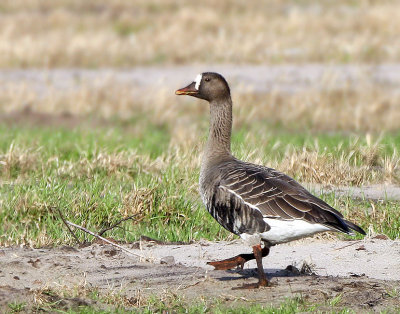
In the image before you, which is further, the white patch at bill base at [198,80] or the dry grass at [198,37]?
the dry grass at [198,37]

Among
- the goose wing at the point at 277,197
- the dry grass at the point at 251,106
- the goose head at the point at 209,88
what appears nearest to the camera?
the goose wing at the point at 277,197

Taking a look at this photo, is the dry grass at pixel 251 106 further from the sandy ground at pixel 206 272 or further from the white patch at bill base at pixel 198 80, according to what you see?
the white patch at bill base at pixel 198 80

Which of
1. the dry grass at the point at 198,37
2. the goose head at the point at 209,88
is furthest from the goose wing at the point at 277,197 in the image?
the dry grass at the point at 198,37

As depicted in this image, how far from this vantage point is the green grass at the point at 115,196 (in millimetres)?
7887

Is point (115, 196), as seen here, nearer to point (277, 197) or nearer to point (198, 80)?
point (198, 80)

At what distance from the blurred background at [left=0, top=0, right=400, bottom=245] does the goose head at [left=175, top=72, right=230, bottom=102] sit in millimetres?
1613

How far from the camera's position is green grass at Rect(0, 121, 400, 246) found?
311 inches

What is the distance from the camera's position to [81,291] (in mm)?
5660

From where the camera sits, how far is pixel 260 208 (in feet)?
18.7

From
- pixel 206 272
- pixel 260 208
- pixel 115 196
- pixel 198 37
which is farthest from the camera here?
A: pixel 198 37

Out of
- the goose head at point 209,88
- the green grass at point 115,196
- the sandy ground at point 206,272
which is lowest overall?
the sandy ground at point 206,272

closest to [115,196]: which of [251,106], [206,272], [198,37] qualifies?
[206,272]

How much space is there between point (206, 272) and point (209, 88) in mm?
1637

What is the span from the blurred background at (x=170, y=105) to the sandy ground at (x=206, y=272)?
0.74 m
